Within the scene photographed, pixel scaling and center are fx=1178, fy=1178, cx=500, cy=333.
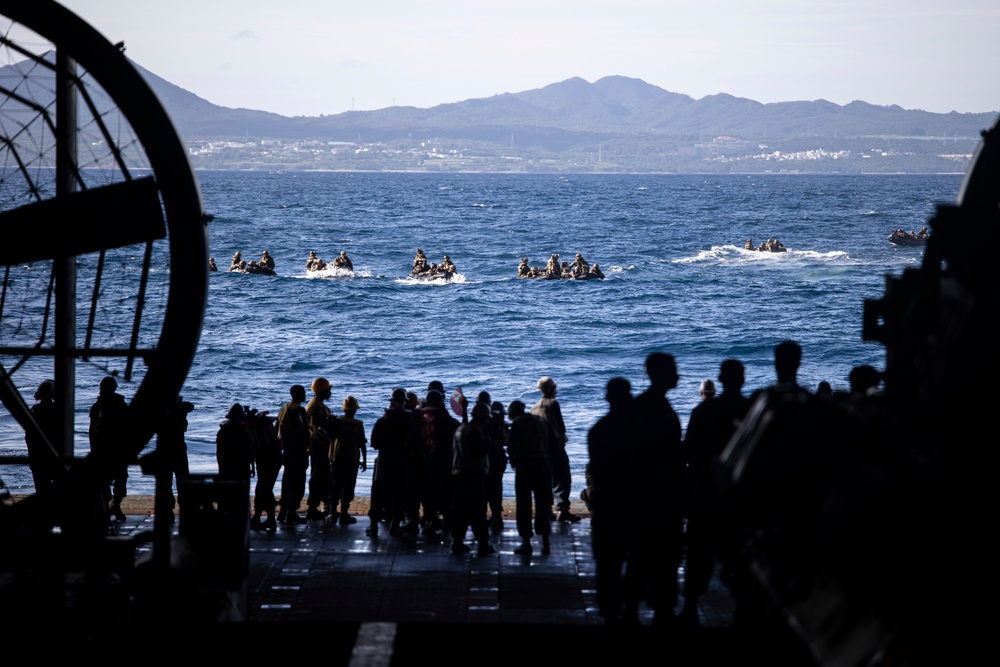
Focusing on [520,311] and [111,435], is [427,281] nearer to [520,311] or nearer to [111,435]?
[520,311]

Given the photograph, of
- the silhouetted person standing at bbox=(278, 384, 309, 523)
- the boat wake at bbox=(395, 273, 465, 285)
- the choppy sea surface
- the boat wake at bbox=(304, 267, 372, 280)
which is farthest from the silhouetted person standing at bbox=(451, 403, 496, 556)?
the boat wake at bbox=(304, 267, 372, 280)

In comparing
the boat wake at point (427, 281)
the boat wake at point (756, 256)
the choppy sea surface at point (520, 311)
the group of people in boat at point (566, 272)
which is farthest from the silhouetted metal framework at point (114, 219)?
the boat wake at point (756, 256)

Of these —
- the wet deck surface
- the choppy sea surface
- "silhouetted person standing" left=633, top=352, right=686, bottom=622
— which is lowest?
the choppy sea surface

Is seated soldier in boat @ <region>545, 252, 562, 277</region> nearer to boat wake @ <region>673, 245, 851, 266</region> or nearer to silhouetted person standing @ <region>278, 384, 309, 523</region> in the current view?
boat wake @ <region>673, 245, 851, 266</region>

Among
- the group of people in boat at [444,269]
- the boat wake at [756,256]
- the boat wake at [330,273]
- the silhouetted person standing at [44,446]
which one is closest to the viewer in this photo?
the silhouetted person standing at [44,446]

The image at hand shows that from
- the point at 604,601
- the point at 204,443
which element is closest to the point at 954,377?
the point at 604,601

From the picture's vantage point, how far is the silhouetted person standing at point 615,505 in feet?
26.7

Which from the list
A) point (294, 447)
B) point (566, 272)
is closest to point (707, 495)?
point (294, 447)

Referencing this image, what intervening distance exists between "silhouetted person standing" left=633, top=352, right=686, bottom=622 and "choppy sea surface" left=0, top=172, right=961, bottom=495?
354 inches

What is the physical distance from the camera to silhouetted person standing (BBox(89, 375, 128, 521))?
30.6 feet

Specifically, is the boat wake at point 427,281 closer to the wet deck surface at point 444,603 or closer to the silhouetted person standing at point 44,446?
the silhouetted person standing at point 44,446

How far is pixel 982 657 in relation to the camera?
394 cm

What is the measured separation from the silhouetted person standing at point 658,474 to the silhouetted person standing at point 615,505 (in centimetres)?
7

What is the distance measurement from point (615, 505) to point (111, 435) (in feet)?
13.4
